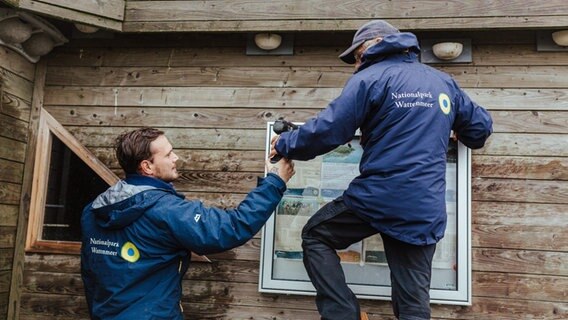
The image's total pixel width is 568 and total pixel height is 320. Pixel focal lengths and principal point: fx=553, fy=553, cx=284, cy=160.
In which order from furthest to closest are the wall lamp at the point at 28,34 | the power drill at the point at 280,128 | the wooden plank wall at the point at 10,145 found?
1. the wooden plank wall at the point at 10,145
2. the wall lamp at the point at 28,34
3. the power drill at the point at 280,128

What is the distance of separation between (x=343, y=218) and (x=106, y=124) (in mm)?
2042

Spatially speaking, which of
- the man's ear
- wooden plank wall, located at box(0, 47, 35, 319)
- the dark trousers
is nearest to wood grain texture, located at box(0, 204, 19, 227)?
wooden plank wall, located at box(0, 47, 35, 319)

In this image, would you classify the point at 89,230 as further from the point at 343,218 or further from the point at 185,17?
the point at 185,17

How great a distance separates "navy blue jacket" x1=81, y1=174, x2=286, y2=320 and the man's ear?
0.14 meters

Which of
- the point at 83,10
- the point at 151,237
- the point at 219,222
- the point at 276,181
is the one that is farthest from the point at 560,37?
the point at 83,10

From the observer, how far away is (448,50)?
3.43 meters

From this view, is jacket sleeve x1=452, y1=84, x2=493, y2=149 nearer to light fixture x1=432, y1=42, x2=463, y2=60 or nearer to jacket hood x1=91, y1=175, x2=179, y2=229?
light fixture x1=432, y1=42, x2=463, y2=60

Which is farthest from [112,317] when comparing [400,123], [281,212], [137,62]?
[137,62]

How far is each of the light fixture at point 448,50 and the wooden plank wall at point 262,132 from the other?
0.33 feet

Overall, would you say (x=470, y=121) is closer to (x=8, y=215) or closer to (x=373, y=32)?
(x=373, y=32)

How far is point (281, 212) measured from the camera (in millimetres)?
3586

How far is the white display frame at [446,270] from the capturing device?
10.8ft

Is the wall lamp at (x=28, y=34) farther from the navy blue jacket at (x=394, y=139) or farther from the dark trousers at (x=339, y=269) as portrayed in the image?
the dark trousers at (x=339, y=269)

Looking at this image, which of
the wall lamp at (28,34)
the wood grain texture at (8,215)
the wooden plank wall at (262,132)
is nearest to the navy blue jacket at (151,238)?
the wooden plank wall at (262,132)
